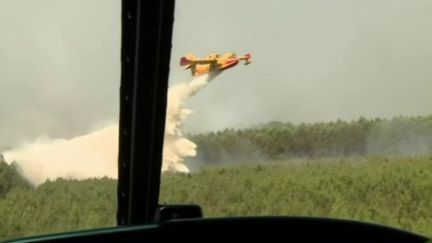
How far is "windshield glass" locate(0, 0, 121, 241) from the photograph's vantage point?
219 centimetres

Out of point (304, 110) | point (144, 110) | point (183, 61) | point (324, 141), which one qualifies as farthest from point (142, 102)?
point (324, 141)

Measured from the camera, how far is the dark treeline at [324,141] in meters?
2.39

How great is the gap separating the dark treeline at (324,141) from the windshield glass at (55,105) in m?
0.28

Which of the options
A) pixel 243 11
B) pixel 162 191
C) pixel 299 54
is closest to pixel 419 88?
pixel 299 54

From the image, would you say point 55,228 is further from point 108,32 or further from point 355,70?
point 355,70

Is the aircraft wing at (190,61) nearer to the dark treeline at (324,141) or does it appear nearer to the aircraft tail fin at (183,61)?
the aircraft tail fin at (183,61)

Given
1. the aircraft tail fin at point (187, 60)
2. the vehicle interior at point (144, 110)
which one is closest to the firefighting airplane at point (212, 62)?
the aircraft tail fin at point (187, 60)

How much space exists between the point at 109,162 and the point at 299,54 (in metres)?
0.56

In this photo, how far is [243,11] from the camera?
234cm

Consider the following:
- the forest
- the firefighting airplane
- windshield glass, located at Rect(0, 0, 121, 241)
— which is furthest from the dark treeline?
windshield glass, located at Rect(0, 0, 121, 241)

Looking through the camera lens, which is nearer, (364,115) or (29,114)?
(29,114)

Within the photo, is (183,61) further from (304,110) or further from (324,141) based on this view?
(324,141)

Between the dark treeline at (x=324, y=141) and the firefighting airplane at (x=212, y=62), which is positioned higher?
the firefighting airplane at (x=212, y=62)

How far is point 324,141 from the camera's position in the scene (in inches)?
95.7
